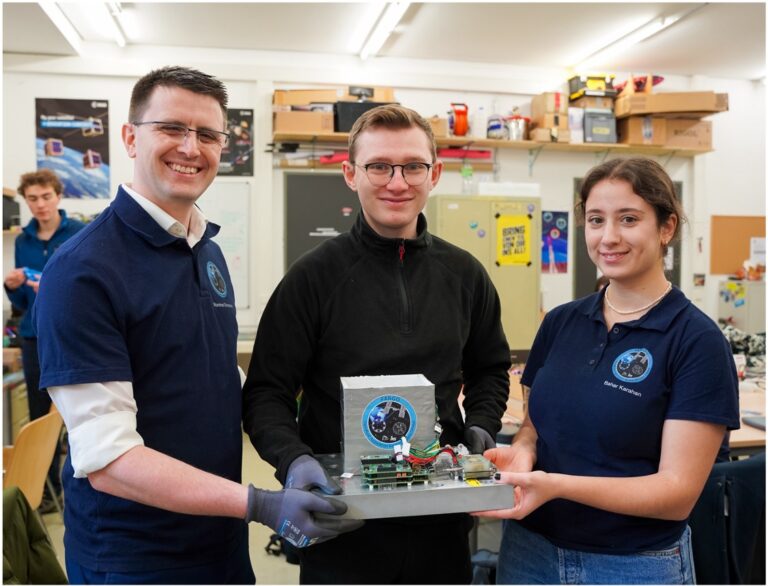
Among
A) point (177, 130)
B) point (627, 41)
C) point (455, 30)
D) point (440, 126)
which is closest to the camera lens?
point (177, 130)

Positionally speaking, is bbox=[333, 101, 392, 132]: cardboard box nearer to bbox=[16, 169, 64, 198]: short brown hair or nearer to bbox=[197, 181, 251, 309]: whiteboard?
bbox=[197, 181, 251, 309]: whiteboard

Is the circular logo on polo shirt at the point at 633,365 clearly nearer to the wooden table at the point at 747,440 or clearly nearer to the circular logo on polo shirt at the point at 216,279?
the circular logo on polo shirt at the point at 216,279

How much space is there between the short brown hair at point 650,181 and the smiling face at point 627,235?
0.01m

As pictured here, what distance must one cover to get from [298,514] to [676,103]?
5649mm

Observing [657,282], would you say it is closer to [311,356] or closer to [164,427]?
[311,356]

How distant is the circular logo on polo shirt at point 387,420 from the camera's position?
1.25 meters

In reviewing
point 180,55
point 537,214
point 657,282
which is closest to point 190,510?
point 657,282

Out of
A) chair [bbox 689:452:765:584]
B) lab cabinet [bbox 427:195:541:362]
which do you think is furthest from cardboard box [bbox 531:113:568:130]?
chair [bbox 689:452:765:584]

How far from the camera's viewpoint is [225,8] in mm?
4523

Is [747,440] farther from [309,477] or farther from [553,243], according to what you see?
[553,243]

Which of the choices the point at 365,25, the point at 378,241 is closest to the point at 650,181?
the point at 378,241

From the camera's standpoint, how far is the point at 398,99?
5.75 meters

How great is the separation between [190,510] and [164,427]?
0.62 feet

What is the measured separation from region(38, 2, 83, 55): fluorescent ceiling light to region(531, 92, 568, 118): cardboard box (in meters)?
3.96
